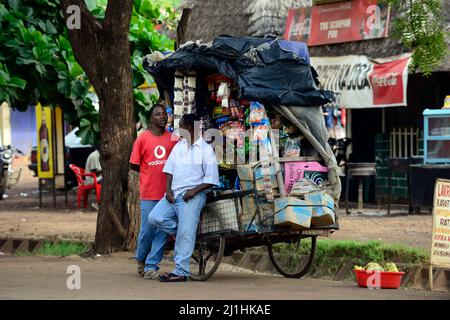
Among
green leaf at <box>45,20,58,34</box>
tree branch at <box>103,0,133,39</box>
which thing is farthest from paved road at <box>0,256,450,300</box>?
green leaf at <box>45,20,58,34</box>

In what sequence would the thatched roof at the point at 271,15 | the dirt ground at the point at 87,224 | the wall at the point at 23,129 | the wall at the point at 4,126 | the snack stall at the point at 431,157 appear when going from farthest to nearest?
the wall at the point at 23,129 < the wall at the point at 4,126 < the thatched roof at the point at 271,15 < the dirt ground at the point at 87,224 < the snack stall at the point at 431,157

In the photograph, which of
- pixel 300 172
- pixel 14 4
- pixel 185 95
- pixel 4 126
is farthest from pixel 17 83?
pixel 4 126

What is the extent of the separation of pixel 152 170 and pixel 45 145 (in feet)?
39.5

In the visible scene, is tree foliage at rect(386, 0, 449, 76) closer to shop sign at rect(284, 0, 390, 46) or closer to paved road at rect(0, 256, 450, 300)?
paved road at rect(0, 256, 450, 300)

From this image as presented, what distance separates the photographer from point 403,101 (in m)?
19.3

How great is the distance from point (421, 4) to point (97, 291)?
447cm

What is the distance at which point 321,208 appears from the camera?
35.2 feet

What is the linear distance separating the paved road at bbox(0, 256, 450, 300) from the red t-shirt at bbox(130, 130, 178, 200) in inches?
37.4

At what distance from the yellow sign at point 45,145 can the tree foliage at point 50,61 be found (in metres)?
6.02

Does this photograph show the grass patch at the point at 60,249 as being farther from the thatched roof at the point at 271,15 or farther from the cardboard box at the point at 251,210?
the thatched roof at the point at 271,15

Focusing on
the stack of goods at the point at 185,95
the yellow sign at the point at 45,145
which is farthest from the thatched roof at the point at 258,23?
the stack of goods at the point at 185,95

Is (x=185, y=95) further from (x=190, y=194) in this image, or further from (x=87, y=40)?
(x=87, y=40)

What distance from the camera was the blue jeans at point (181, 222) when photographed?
1089 cm

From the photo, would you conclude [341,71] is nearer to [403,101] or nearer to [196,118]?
[403,101]
